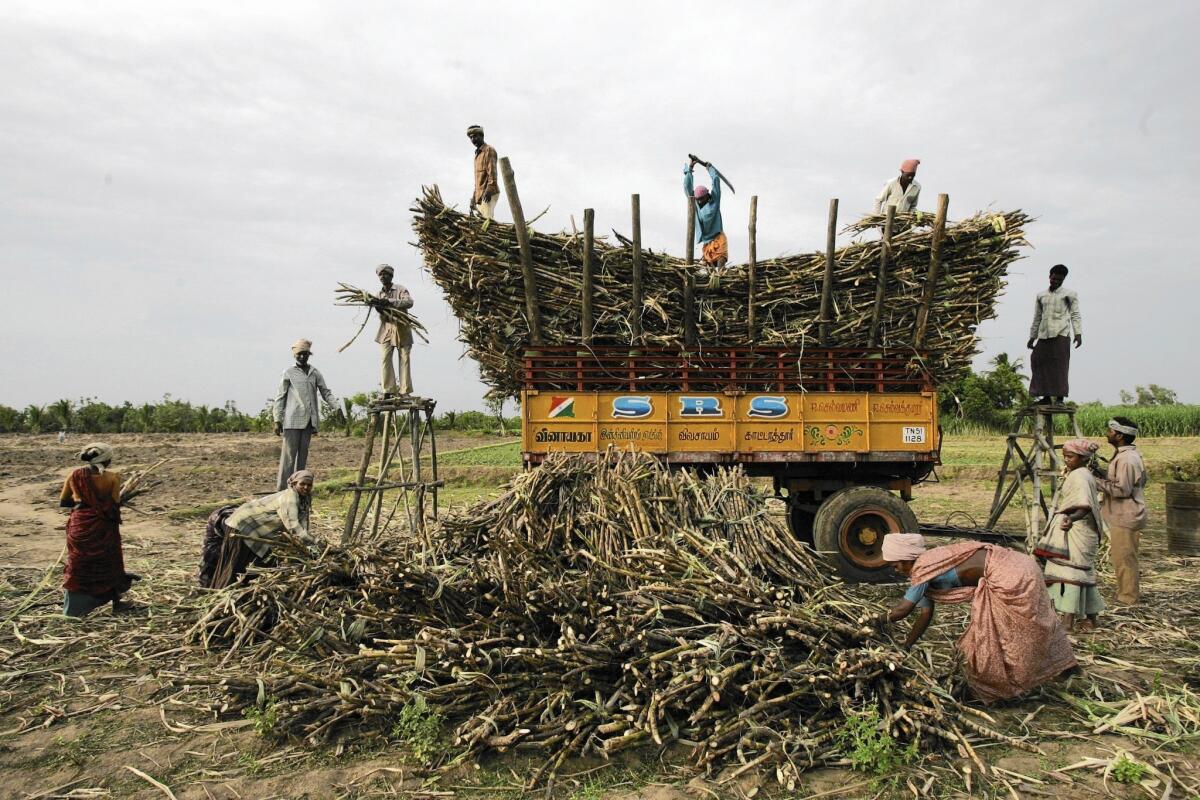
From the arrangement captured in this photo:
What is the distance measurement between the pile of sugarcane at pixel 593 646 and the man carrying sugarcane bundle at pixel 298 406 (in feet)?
7.60

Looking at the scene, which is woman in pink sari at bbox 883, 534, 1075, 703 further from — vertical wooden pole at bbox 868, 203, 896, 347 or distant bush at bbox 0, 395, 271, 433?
distant bush at bbox 0, 395, 271, 433

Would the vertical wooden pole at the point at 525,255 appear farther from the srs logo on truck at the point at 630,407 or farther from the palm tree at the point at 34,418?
the palm tree at the point at 34,418

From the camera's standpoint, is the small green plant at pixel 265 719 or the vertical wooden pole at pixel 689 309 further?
the vertical wooden pole at pixel 689 309

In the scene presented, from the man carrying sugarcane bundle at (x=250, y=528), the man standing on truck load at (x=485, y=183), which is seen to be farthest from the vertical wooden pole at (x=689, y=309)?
the man carrying sugarcane bundle at (x=250, y=528)

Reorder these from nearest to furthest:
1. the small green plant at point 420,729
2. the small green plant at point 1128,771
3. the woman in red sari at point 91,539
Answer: the small green plant at point 1128,771 < the small green plant at point 420,729 < the woman in red sari at point 91,539

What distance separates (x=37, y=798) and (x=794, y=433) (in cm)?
571

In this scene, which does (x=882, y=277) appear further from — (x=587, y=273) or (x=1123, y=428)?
(x=587, y=273)

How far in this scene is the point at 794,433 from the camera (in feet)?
22.2

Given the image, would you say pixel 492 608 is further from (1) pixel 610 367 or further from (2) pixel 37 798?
(1) pixel 610 367

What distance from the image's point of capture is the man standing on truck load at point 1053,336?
7.33m

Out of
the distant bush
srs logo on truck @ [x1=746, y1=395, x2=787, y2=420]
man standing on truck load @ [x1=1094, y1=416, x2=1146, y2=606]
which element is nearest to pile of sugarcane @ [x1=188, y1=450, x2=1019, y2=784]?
srs logo on truck @ [x1=746, y1=395, x2=787, y2=420]

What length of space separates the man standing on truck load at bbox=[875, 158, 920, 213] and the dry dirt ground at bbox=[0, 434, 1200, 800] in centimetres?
365

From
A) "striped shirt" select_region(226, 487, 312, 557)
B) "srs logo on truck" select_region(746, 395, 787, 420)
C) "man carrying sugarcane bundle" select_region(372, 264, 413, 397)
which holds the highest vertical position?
"man carrying sugarcane bundle" select_region(372, 264, 413, 397)

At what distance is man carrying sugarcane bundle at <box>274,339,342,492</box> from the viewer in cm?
720
